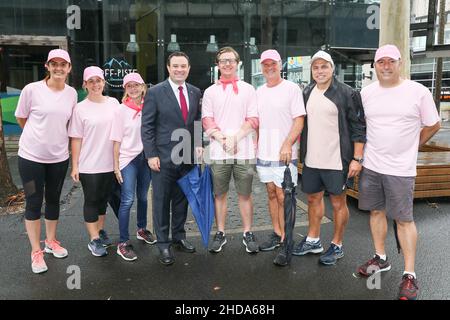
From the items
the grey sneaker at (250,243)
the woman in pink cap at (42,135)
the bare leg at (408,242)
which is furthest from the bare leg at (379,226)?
the woman in pink cap at (42,135)

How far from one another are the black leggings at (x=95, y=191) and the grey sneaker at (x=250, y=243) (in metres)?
1.44

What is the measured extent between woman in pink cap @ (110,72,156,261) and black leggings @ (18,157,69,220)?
517 millimetres

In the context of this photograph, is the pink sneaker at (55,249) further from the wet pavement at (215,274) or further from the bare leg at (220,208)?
the bare leg at (220,208)

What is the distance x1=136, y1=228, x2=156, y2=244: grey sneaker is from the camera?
4.58m

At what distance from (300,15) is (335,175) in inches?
373

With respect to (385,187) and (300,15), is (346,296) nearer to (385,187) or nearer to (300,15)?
(385,187)

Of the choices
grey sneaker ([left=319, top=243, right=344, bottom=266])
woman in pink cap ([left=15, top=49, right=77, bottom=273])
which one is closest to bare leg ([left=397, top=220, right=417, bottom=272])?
grey sneaker ([left=319, top=243, right=344, bottom=266])

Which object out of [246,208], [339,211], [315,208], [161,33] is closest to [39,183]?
[246,208]

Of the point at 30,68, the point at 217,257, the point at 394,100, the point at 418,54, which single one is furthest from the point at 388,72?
the point at 30,68

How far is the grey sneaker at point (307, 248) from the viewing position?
13.7 feet

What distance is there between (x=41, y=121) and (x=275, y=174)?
217 cm

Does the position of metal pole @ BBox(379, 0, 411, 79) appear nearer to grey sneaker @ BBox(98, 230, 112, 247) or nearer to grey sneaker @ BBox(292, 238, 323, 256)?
grey sneaker @ BBox(292, 238, 323, 256)

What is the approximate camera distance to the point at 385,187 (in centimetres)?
349

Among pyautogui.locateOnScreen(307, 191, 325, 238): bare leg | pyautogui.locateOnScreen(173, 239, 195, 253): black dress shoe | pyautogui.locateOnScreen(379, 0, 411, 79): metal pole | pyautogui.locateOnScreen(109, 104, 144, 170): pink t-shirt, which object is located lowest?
pyautogui.locateOnScreen(173, 239, 195, 253): black dress shoe
